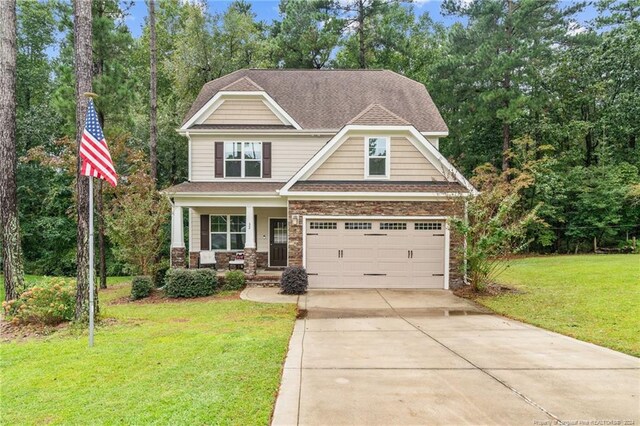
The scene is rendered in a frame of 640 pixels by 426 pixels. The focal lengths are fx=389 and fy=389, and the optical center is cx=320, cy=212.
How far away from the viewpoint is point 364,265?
1289 centimetres

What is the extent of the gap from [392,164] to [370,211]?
1.78 metres

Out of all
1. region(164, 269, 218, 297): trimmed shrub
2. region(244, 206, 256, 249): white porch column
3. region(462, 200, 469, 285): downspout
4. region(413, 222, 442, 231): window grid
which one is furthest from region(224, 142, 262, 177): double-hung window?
region(462, 200, 469, 285): downspout

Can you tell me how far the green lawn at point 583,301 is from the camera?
737 centimetres

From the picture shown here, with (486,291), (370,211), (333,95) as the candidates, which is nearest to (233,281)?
(370,211)

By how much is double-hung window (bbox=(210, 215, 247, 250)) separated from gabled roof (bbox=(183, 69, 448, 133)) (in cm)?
432

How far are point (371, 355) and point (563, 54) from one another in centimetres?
2694

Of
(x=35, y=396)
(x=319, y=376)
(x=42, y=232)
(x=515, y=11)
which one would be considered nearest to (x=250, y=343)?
(x=319, y=376)

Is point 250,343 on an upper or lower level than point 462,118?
lower

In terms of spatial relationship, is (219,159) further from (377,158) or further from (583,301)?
(583,301)

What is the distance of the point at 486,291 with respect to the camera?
38.8 ft

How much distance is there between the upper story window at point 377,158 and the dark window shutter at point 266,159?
15.2 feet

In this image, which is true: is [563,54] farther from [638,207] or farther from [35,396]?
[35,396]

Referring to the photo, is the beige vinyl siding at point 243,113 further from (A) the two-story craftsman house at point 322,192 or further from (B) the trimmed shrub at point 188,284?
(B) the trimmed shrub at point 188,284

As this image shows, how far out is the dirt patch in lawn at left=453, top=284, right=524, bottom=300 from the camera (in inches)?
456
